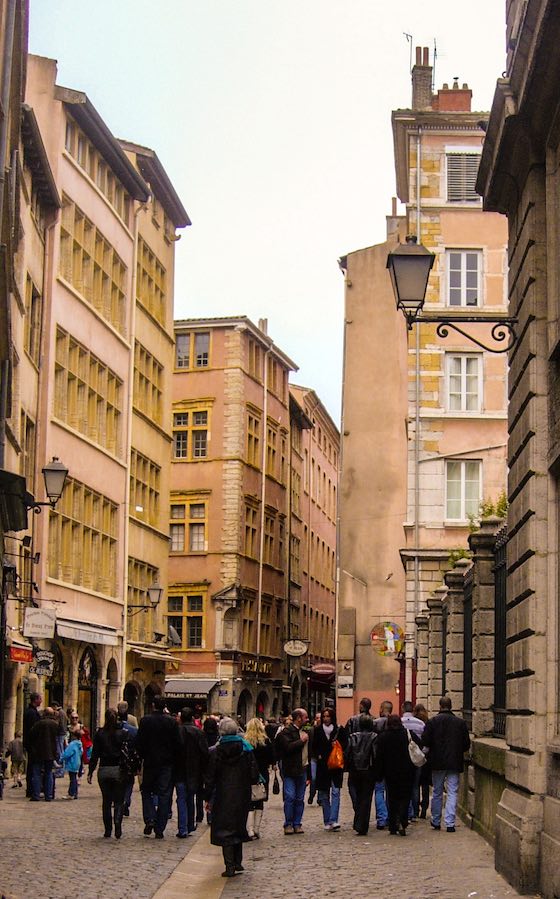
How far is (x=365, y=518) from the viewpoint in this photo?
51.9 m

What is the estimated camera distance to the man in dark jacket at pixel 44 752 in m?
25.4

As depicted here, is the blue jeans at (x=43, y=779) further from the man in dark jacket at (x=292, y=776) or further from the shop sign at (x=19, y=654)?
the man in dark jacket at (x=292, y=776)

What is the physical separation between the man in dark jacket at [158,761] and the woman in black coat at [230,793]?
3.14m

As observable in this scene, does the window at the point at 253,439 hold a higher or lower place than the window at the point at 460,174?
lower

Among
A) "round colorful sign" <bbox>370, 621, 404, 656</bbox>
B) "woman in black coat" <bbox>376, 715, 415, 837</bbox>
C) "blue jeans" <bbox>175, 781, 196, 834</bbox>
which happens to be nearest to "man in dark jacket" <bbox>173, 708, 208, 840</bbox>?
"blue jeans" <bbox>175, 781, 196, 834</bbox>

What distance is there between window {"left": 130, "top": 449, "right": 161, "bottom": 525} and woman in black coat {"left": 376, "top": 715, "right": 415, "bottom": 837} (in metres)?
31.7

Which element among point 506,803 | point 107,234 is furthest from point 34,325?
point 506,803

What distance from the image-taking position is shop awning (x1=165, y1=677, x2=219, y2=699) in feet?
235

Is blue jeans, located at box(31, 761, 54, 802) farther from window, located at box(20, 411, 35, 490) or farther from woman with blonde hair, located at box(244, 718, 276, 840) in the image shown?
window, located at box(20, 411, 35, 490)

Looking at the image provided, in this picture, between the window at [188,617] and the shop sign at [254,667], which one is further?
the shop sign at [254,667]

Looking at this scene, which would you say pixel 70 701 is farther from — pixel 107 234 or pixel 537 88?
pixel 537 88

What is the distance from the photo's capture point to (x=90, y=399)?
46.0m

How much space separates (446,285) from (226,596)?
28557 mm

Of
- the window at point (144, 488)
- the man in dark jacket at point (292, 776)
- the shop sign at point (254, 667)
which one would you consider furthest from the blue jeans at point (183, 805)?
the shop sign at point (254, 667)
